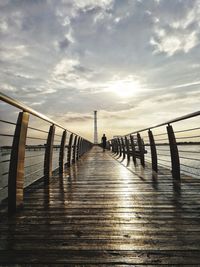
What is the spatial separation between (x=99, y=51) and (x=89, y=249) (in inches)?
311

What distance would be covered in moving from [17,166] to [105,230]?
1.38 meters

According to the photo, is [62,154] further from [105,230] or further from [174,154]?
[105,230]

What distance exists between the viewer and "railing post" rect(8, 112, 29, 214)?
2.88 meters

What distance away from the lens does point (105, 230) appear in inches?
88.0

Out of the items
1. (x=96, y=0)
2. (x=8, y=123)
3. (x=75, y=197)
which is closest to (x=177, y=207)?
(x=75, y=197)

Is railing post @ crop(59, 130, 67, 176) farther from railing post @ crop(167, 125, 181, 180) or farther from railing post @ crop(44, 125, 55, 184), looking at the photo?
railing post @ crop(167, 125, 181, 180)

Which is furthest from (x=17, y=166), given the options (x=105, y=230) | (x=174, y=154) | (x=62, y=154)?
(x=62, y=154)

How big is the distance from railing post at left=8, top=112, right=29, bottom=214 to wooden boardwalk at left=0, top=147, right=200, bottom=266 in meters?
0.16

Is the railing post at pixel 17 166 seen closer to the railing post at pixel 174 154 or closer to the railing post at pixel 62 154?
the railing post at pixel 174 154

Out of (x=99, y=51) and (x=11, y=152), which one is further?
(x=99, y=51)

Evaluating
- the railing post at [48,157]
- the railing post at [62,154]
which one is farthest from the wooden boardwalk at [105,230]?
the railing post at [62,154]

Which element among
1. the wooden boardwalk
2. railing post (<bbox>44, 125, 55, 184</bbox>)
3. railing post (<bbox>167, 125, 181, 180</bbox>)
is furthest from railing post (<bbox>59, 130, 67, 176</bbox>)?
railing post (<bbox>167, 125, 181, 180</bbox>)

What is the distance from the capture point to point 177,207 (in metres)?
2.96

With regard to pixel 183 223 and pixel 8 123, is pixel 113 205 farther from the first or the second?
pixel 8 123
